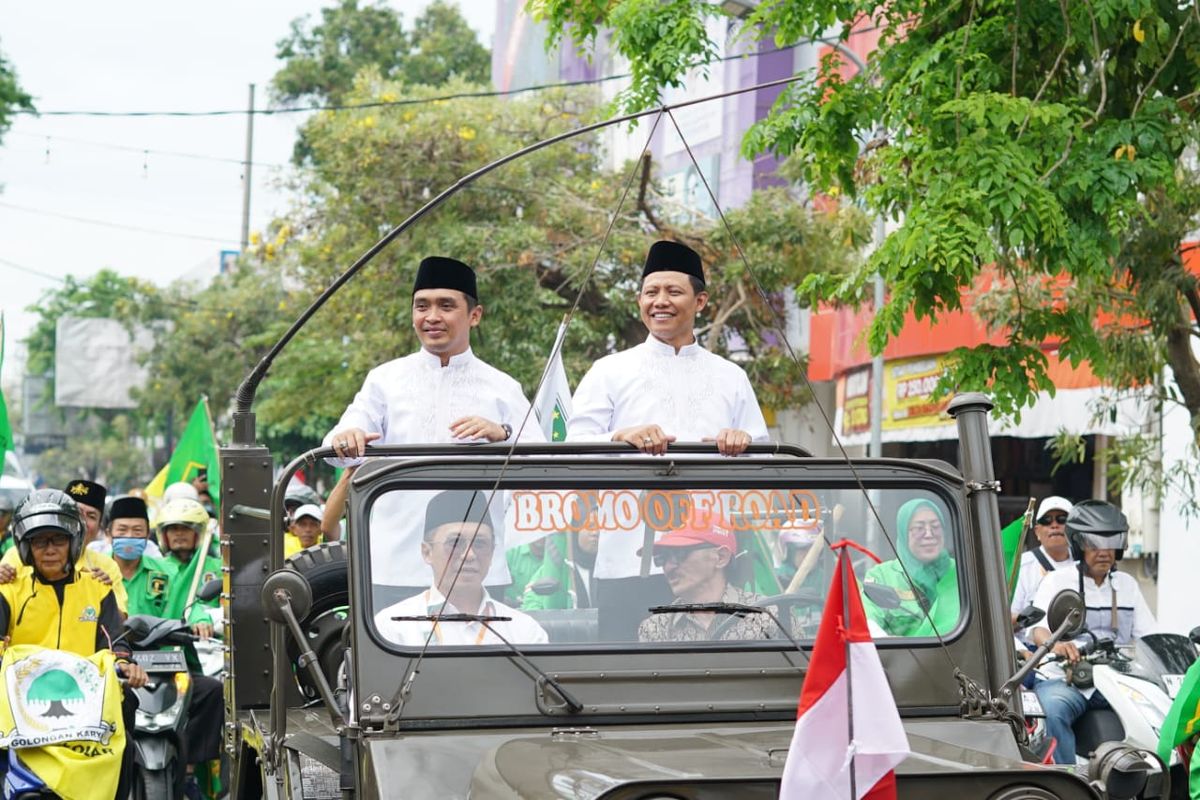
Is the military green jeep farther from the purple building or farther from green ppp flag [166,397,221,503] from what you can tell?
the purple building

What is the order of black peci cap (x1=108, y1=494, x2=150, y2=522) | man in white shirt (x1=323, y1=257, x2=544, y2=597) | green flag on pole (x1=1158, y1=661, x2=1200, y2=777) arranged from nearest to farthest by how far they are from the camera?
man in white shirt (x1=323, y1=257, x2=544, y2=597), green flag on pole (x1=1158, y1=661, x2=1200, y2=777), black peci cap (x1=108, y1=494, x2=150, y2=522)

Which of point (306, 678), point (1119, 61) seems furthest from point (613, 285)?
point (306, 678)

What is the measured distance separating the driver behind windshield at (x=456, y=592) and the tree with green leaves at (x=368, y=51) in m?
36.3

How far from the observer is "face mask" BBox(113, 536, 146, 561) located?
997cm

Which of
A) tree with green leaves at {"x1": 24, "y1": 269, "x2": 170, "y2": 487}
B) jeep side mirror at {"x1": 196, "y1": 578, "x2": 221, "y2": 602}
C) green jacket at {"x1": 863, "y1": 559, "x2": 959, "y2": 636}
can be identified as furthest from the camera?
tree with green leaves at {"x1": 24, "y1": 269, "x2": 170, "y2": 487}

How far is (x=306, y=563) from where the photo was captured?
227 inches

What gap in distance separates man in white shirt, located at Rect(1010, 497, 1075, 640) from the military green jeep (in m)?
4.78

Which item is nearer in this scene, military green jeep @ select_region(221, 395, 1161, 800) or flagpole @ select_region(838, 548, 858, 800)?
flagpole @ select_region(838, 548, 858, 800)

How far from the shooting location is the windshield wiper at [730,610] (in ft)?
15.9

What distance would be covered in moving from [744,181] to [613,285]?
23.5 feet

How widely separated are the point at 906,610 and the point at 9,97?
20735mm

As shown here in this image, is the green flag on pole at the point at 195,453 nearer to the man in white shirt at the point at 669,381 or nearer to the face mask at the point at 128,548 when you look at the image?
the face mask at the point at 128,548

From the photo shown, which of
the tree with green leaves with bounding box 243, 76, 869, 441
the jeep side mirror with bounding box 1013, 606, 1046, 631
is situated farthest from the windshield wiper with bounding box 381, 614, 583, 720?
the tree with green leaves with bounding box 243, 76, 869, 441

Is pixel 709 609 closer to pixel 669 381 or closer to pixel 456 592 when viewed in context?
pixel 456 592
